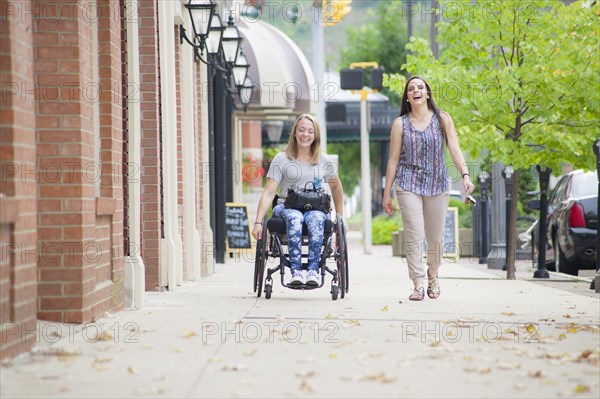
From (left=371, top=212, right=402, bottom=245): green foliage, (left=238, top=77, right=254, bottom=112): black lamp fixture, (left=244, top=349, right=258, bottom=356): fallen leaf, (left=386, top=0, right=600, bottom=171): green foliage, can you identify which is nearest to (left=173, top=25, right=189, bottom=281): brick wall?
(left=386, top=0, right=600, bottom=171): green foliage

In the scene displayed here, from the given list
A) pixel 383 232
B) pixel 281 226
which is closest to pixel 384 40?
pixel 383 232

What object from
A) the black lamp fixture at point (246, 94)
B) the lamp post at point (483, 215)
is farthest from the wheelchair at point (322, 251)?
the lamp post at point (483, 215)

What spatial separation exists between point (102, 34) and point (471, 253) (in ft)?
61.5

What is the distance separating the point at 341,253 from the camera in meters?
10.5

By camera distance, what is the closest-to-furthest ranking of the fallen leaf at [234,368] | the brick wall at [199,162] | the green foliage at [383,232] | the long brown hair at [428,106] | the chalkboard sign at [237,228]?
the fallen leaf at [234,368] → the long brown hair at [428,106] → the brick wall at [199,162] → the chalkboard sign at [237,228] → the green foliage at [383,232]

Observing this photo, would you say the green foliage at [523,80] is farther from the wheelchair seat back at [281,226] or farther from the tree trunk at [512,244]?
the wheelchair seat back at [281,226]

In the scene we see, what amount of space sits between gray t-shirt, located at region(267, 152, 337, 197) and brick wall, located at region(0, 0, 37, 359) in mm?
4065

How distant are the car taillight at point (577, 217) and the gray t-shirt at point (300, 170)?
6.84 metres

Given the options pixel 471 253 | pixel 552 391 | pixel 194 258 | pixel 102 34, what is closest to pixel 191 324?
pixel 102 34

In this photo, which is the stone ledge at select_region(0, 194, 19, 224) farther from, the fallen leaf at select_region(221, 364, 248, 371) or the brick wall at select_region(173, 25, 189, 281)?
the brick wall at select_region(173, 25, 189, 281)

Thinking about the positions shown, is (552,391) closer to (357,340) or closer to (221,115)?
(357,340)

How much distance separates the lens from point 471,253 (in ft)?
89.2

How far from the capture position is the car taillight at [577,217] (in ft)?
55.0

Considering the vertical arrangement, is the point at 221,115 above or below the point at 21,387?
above
